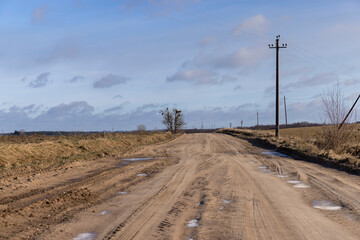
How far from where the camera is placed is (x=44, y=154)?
19047mm

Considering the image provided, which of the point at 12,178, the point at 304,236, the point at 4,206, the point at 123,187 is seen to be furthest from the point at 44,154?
the point at 304,236

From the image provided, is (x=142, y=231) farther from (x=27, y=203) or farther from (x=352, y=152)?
(x=352, y=152)

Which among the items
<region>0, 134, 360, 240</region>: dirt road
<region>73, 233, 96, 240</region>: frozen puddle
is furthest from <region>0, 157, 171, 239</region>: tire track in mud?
<region>73, 233, 96, 240</region>: frozen puddle

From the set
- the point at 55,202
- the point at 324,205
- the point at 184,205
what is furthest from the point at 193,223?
the point at 55,202

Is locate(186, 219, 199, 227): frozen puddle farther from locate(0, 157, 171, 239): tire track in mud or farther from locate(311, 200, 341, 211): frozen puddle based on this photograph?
locate(311, 200, 341, 211): frozen puddle

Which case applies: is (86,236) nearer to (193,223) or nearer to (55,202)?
(193,223)

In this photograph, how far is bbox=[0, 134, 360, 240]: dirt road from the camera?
235 inches

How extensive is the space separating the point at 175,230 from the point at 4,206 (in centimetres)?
441

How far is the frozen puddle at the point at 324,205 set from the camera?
298 inches

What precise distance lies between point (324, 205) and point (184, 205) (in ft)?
10.2

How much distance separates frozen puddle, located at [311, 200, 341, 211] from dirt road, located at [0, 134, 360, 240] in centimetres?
2

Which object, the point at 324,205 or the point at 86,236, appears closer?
the point at 86,236

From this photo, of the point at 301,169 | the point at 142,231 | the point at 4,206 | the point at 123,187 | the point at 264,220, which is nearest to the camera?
the point at 142,231

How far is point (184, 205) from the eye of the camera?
787 centimetres
